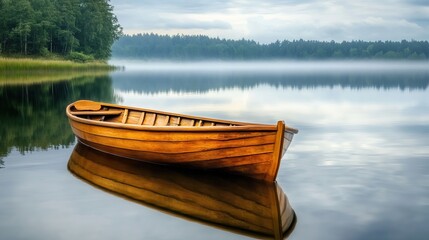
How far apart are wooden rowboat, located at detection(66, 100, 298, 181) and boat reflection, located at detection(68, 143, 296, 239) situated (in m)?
0.26

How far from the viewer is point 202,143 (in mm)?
10156

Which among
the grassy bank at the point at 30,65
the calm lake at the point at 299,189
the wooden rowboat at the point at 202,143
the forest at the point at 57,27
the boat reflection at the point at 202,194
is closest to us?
the calm lake at the point at 299,189

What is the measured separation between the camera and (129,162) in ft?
39.2

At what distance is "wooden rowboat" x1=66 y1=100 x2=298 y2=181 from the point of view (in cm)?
955

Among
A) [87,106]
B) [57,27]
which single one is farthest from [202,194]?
[57,27]

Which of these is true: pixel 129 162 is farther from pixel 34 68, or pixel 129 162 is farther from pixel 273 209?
pixel 34 68

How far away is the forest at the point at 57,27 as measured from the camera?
2657 inches

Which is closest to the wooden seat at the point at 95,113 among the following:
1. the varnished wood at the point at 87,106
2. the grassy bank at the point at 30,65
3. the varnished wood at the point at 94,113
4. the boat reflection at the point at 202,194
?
the varnished wood at the point at 94,113

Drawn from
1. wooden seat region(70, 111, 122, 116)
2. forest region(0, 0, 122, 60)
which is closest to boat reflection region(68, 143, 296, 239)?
wooden seat region(70, 111, 122, 116)

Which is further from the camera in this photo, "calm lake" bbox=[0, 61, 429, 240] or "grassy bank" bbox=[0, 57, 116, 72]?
"grassy bank" bbox=[0, 57, 116, 72]

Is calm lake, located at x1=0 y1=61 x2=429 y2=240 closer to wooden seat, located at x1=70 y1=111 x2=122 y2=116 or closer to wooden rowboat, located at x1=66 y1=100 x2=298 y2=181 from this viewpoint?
wooden rowboat, located at x1=66 y1=100 x2=298 y2=181

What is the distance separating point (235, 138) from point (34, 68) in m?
45.1

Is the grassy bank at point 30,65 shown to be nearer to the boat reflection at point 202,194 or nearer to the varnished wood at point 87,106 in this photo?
the varnished wood at point 87,106

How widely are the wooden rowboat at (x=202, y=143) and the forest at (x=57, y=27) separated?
56.2m
